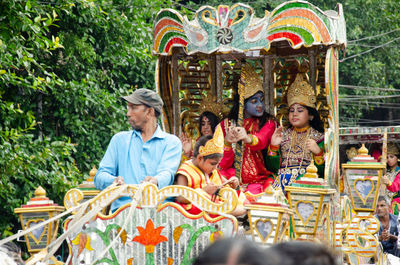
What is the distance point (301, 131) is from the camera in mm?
7977

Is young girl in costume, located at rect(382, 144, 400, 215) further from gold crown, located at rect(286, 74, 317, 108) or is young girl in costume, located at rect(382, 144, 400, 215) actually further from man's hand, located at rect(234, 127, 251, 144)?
man's hand, located at rect(234, 127, 251, 144)

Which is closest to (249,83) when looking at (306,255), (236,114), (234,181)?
(236,114)

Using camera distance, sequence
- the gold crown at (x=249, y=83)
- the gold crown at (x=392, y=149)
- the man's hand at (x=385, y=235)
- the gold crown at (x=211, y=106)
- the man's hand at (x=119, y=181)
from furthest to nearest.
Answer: the gold crown at (x=392, y=149), the man's hand at (x=385, y=235), the gold crown at (x=211, y=106), the gold crown at (x=249, y=83), the man's hand at (x=119, y=181)

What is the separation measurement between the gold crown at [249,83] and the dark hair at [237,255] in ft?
21.0

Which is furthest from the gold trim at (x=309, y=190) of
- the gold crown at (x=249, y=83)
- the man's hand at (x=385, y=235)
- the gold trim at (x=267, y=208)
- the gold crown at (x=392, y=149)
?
the gold crown at (x=392, y=149)

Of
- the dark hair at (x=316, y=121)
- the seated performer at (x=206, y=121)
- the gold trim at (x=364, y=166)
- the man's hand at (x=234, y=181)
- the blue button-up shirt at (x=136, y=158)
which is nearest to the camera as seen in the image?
the man's hand at (x=234, y=181)

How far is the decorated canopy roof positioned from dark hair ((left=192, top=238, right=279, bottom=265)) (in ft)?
17.9

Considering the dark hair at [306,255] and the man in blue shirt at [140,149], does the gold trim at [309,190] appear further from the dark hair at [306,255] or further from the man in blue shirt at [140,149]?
the dark hair at [306,255]

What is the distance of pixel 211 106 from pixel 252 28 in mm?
1527

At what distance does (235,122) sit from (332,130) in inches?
52.4

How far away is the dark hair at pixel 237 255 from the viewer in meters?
1.92

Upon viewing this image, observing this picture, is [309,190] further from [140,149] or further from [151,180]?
[140,149]

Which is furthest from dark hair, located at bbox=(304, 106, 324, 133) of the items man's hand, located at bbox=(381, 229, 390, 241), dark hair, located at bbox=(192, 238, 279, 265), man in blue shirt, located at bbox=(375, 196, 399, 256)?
dark hair, located at bbox=(192, 238, 279, 265)

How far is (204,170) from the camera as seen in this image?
5.93 metres
